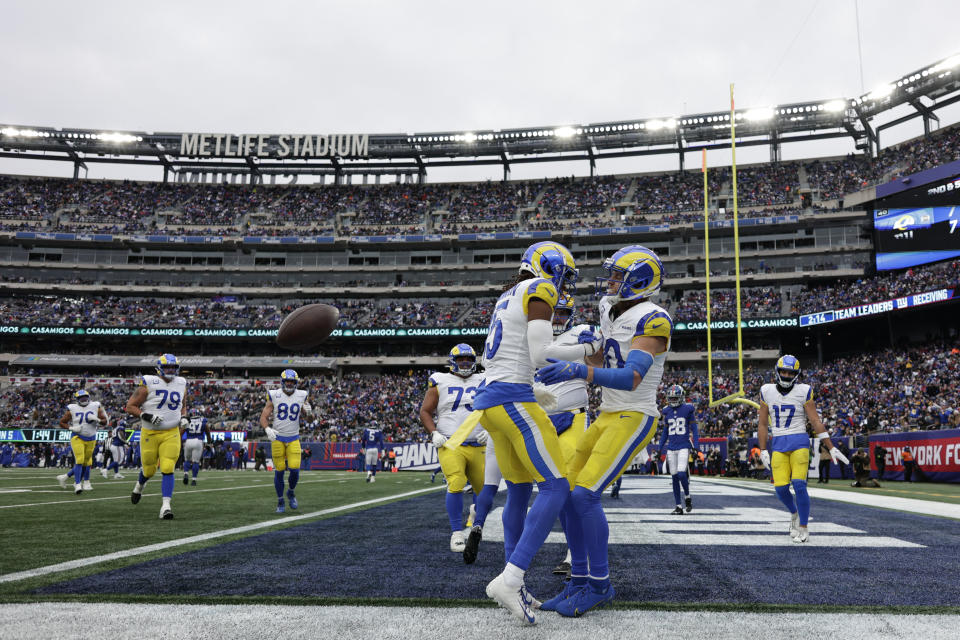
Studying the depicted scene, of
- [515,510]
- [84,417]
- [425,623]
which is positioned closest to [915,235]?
[515,510]

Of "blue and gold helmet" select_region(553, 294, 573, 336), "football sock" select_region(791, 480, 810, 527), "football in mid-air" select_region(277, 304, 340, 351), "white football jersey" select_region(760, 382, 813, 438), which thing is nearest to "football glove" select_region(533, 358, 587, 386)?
"blue and gold helmet" select_region(553, 294, 573, 336)

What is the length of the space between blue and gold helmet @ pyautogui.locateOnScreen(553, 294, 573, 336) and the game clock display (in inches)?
1329

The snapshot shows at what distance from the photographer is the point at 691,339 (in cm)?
4262

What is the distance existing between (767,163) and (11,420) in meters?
54.8

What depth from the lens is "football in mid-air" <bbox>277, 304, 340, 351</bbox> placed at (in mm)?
16188

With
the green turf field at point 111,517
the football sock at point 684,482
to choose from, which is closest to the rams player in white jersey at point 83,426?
the green turf field at point 111,517

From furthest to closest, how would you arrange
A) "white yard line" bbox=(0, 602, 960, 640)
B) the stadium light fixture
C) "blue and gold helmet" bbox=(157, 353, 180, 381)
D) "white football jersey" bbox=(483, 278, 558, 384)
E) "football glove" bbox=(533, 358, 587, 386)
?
the stadium light fixture, "blue and gold helmet" bbox=(157, 353, 180, 381), "white football jersey" bbox=(483, 278, 558, 384), "football glove" bbox=(533, 358, 587, 386), "white yard line" bbox=(0, 602, 960, 640)

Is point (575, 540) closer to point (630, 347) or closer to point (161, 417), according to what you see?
point (630, 347)

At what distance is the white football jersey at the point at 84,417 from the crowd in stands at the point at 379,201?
1468 inches

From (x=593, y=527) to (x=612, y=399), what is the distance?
0.88m

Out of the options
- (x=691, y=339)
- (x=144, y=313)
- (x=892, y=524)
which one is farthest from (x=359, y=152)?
(x=892, y=524)

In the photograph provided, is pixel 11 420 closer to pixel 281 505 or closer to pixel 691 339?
pixel 281 505

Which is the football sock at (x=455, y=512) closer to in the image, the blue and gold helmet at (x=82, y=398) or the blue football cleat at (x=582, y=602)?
the blue football cleat at (x=582, y=602)

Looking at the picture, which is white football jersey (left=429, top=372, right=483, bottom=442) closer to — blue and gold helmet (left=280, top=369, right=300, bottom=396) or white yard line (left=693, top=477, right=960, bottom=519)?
blue and gold helmet (left=280, top=369, right=300, bottom=396)
